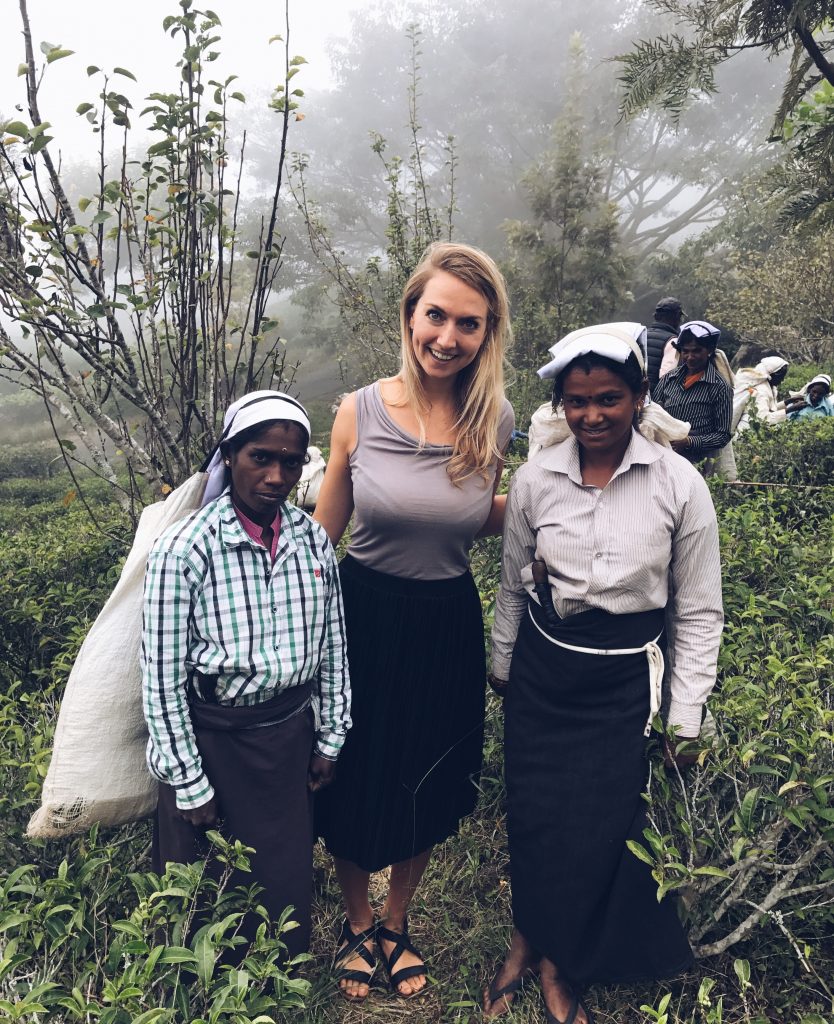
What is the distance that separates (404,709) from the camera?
198cm

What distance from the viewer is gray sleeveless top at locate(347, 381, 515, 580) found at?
1.81 metres

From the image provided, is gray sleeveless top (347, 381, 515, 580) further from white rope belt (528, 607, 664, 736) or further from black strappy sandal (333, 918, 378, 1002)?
black strappy sandal (333, 918, 378, 1002)

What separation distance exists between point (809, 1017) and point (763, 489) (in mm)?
3390

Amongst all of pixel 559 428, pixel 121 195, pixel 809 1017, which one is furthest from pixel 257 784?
pixel 121 195

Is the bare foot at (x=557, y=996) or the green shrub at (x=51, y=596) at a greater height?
the green shrub at (x=51, y=596)

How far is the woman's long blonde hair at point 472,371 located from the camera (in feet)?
6.04

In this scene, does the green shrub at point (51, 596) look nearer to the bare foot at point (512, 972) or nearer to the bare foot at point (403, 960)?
the bare foot at point (403, 960)

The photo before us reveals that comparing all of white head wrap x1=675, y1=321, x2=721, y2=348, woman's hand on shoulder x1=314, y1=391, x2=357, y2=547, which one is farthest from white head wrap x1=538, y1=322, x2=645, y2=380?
white head wrap x1=675, y1=321, x2=721, y2=348

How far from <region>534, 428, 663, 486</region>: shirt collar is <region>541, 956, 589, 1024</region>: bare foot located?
1387 millimetres

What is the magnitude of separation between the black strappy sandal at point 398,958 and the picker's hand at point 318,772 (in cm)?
71

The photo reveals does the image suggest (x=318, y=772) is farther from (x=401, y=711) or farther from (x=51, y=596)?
(x=51, y=596)

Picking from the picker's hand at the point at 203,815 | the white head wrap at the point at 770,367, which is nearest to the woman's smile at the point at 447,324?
the picker's hand at the point at 203,815

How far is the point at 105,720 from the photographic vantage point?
164 centimetres

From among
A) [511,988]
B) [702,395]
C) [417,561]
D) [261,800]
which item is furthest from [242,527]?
[702,395]
